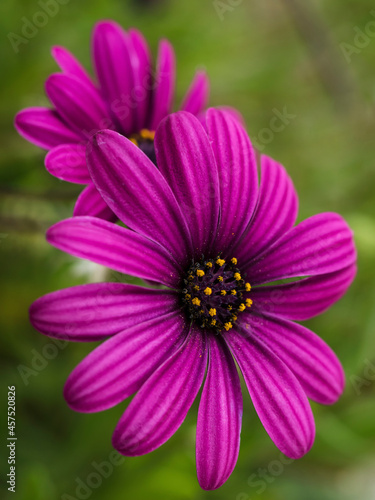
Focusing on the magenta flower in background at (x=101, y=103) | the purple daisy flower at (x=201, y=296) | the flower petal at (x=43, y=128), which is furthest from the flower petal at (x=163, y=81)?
the purple daisy flower at (x=201, y=296)

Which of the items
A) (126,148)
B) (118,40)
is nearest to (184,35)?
(118,40)

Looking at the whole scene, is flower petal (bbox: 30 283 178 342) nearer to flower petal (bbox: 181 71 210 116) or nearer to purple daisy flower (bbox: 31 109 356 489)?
purple daisy flower (bbox: 31 109 356 489)

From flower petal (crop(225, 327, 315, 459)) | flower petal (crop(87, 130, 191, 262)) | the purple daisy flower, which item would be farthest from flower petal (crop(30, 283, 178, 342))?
flower petal (crop(225, 327, 315, 459))

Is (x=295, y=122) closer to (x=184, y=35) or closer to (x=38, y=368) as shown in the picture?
(x=184, y=35)

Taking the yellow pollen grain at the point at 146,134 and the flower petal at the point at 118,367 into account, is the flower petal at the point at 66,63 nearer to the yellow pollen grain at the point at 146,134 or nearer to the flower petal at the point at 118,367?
the yellow pollen grain at the point at 146,134

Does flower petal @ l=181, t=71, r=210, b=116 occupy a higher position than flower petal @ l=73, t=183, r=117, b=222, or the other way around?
flower petal @ l=181, t=71, r=210, b=116

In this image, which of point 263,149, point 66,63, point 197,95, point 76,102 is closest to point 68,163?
point 76,102
